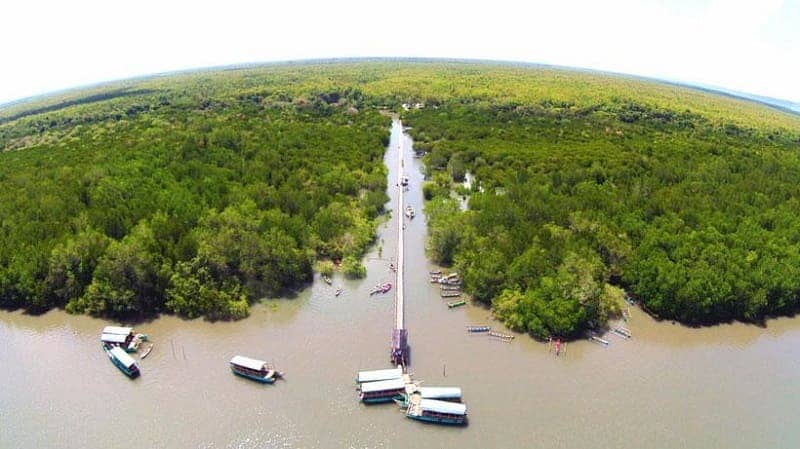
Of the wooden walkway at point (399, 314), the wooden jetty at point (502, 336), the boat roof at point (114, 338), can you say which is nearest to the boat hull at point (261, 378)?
the wooden walkway at point (399, 314)

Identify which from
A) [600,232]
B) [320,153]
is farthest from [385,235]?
[320,153]

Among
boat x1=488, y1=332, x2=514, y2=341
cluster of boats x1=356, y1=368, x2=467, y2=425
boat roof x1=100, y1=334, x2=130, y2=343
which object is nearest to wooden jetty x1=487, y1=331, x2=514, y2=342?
boat x1=488, y1=332, x2=514, y2=341

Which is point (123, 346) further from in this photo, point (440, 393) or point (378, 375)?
point (440, 393)

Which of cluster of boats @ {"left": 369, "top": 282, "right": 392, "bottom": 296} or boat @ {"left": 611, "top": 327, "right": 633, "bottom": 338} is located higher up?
cluster of boats @ {"left": 369, "top": 282, "right": 392, "bottom": 296}

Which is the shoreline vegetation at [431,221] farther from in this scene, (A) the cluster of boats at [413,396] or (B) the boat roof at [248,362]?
(A) the cluster of boats at [413,396]

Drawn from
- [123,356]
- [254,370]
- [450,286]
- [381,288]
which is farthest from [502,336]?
[123,356]

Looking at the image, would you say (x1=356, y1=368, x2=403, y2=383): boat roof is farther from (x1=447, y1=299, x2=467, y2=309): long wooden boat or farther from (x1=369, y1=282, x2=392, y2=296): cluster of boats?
(x1=369, y1=282, x2=392, y2=296): cluster of boats
